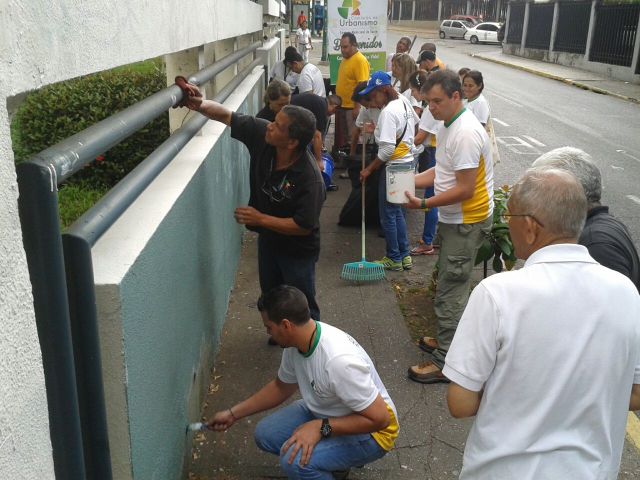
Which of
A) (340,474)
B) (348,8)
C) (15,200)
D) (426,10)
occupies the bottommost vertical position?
(340,474)

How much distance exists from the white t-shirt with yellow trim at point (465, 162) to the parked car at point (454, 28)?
4852 centimetres

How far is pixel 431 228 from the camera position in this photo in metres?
7.02

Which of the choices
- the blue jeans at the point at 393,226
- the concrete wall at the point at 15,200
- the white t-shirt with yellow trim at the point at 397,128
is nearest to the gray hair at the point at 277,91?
the white t-shirt with yellow trim at the point at 397,128

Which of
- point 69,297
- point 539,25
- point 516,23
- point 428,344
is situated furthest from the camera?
point 516,23

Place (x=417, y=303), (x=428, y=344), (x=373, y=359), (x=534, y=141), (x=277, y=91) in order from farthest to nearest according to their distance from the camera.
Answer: (x=534, y=141), (x=277, y=91), (x=417, y=303), (x=428, y=344), (x=373, y=359)

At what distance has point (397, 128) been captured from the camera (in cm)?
618

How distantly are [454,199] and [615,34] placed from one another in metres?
25.4

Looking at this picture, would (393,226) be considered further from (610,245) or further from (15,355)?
(15,355)

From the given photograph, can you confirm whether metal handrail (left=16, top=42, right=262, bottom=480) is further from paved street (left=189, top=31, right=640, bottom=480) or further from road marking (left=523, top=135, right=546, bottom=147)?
road marking (left=523, top=135, right=546, bottom=147)

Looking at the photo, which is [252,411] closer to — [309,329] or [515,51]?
[309,329]

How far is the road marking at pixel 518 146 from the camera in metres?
12.8

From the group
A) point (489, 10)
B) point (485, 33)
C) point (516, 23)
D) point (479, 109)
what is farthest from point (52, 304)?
point (489, 10)

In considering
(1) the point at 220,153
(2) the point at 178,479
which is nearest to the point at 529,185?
(2) the point at 178,479

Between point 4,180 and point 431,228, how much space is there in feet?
19.3
